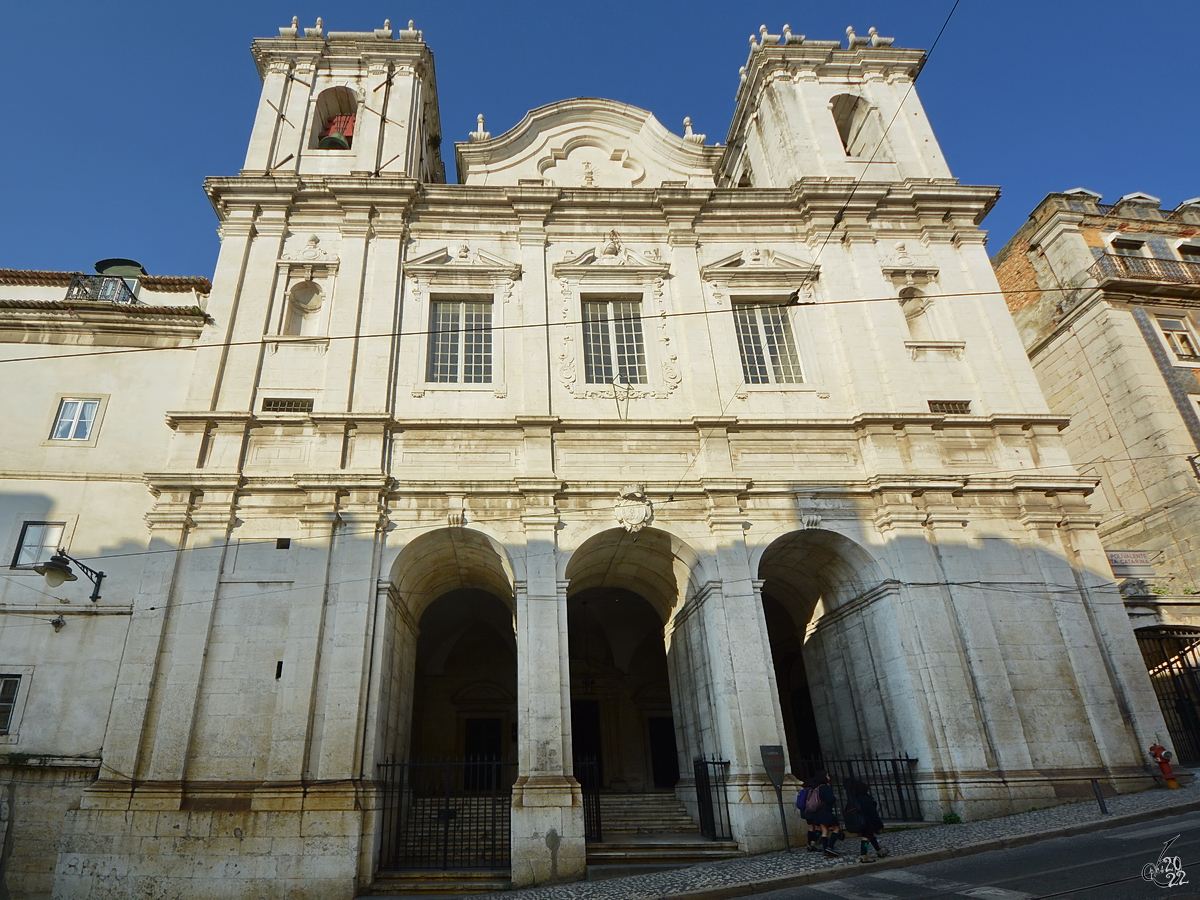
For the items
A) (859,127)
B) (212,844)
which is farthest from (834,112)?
(212,844)

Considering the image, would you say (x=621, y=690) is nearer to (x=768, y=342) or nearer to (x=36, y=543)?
(x=768, y=342)

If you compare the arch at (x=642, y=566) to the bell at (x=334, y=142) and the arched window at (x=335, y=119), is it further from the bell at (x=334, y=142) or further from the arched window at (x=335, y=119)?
the bell at (x=334, y=142)

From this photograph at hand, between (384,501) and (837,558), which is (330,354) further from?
(837,558)

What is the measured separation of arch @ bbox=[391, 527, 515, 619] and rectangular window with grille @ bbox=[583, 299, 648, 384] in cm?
400

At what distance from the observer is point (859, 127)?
19.3 metres

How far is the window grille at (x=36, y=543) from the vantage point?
1255cm

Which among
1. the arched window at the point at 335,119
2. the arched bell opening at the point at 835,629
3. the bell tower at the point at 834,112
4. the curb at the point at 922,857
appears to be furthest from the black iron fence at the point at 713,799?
the arched window at the point at 335,119

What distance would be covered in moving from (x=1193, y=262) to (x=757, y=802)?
76.3 feet

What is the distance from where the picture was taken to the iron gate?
49.6 ft

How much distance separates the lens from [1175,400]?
19.8 meters

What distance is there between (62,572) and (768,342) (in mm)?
13229

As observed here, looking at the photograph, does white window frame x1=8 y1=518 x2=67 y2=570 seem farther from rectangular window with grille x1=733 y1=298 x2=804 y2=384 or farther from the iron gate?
the iron gate

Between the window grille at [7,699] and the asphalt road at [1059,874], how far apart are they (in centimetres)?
1163

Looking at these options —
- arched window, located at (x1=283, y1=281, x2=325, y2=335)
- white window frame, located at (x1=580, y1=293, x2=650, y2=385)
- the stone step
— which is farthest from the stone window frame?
the stone step
